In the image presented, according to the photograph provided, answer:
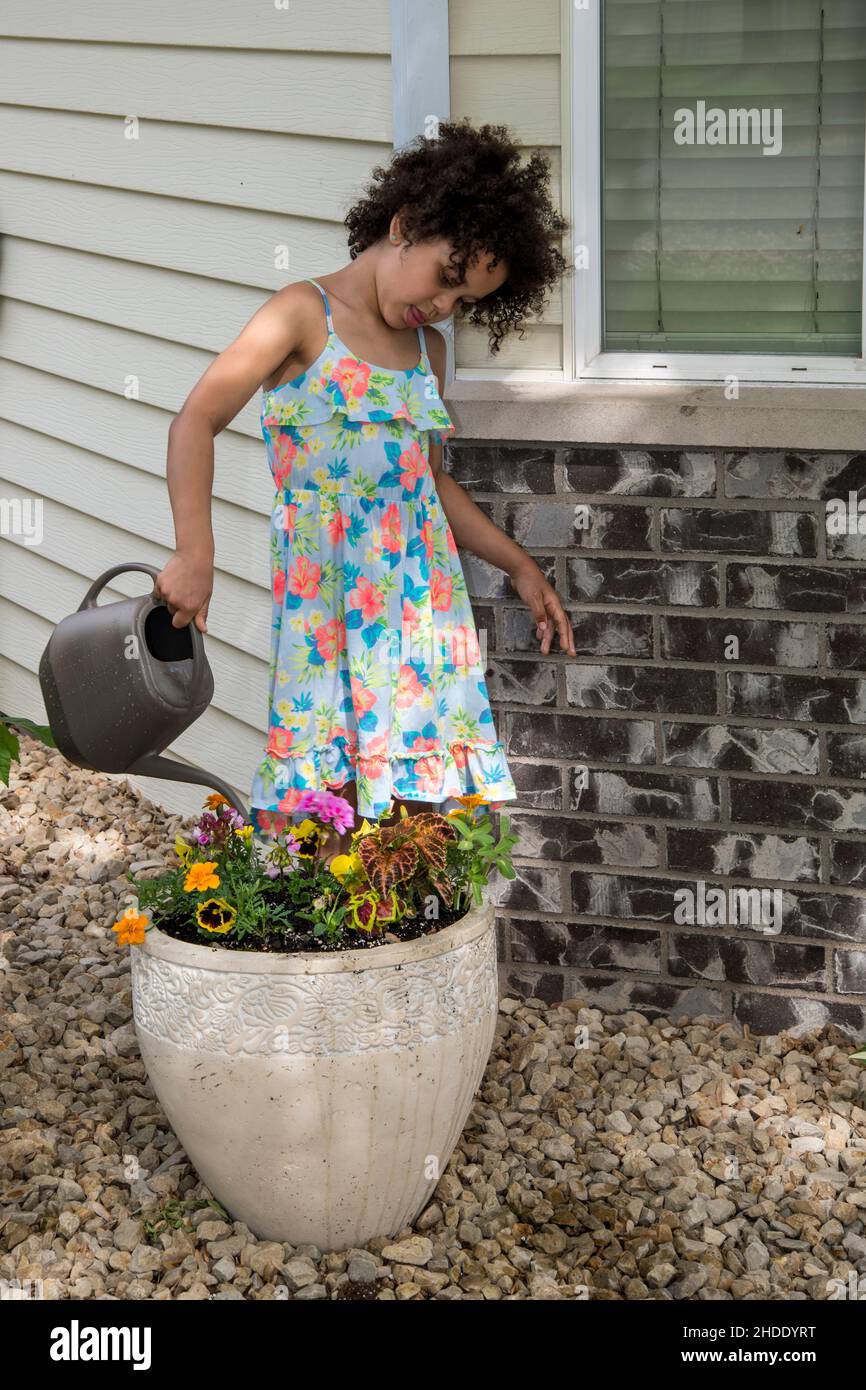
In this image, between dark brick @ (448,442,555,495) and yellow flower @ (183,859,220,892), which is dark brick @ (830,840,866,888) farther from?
yellow flower @ (183,859,220,892)

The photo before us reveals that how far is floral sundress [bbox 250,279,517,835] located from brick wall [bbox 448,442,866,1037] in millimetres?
316

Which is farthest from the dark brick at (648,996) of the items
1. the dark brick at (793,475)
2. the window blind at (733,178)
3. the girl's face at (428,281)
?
the girl's face at (428,281)

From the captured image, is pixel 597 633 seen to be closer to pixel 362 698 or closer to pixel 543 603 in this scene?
pixel 543 603

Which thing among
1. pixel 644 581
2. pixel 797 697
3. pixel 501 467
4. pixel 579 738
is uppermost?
pixel 501 467

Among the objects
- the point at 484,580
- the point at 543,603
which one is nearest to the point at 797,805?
the point at 543,603

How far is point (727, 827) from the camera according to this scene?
285cm

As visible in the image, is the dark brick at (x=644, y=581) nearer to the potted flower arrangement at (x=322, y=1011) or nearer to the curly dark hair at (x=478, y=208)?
the curly dark hair at (x=478, y=208)

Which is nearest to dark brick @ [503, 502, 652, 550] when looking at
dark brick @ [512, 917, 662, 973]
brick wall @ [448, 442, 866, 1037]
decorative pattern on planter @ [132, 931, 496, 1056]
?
brick wall @ [448, 442, 866, 1037]

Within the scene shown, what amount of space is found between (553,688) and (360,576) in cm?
56

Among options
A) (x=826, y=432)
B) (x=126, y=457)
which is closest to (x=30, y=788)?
(x=126, y=457)

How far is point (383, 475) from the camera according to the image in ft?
8.33

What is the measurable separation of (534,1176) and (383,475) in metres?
1.20

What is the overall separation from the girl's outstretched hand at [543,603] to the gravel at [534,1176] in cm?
74

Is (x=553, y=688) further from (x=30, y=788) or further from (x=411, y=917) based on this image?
(x=30, y=788)
